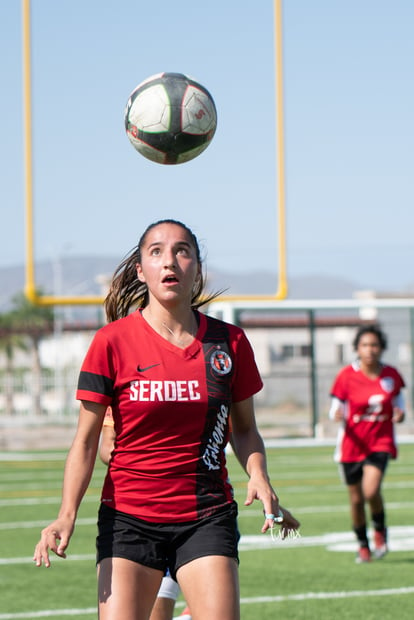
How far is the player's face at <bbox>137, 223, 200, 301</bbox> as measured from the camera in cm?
414

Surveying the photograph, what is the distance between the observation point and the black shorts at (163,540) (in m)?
3.99

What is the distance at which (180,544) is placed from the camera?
4051mm

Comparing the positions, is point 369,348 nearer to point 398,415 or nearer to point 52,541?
point 398,415

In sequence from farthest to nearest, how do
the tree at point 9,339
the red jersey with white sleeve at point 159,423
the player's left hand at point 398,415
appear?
the tree at point 9,339 → the player's left hand at point 398,415 → the red jersey with white sleeve at point 159,423

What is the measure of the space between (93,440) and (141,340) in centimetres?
38

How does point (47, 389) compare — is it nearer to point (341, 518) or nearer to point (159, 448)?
point (341, 518)

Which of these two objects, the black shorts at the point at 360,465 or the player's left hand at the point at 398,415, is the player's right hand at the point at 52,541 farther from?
the player's left hand at the point at 398,415

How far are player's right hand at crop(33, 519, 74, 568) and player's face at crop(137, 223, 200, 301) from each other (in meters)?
0.84

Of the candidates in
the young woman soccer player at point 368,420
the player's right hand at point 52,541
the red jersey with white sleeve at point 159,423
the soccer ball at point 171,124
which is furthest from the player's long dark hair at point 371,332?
the player's right hand at point 52,541

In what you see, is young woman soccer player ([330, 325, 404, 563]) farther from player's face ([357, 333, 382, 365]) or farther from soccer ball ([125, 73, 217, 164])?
soccer ball ([125, 73, 217, 164])

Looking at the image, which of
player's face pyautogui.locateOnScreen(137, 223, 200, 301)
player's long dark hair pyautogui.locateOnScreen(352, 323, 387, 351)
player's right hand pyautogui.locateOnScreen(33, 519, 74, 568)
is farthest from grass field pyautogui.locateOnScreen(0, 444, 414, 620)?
player's face pyautogui.locateOnScreen(137, 223, 200, 301)

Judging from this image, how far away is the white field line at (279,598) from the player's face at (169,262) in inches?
126

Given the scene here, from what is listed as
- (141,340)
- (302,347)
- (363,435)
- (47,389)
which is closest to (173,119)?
(141,340)

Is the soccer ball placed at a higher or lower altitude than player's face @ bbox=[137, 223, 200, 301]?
higher
